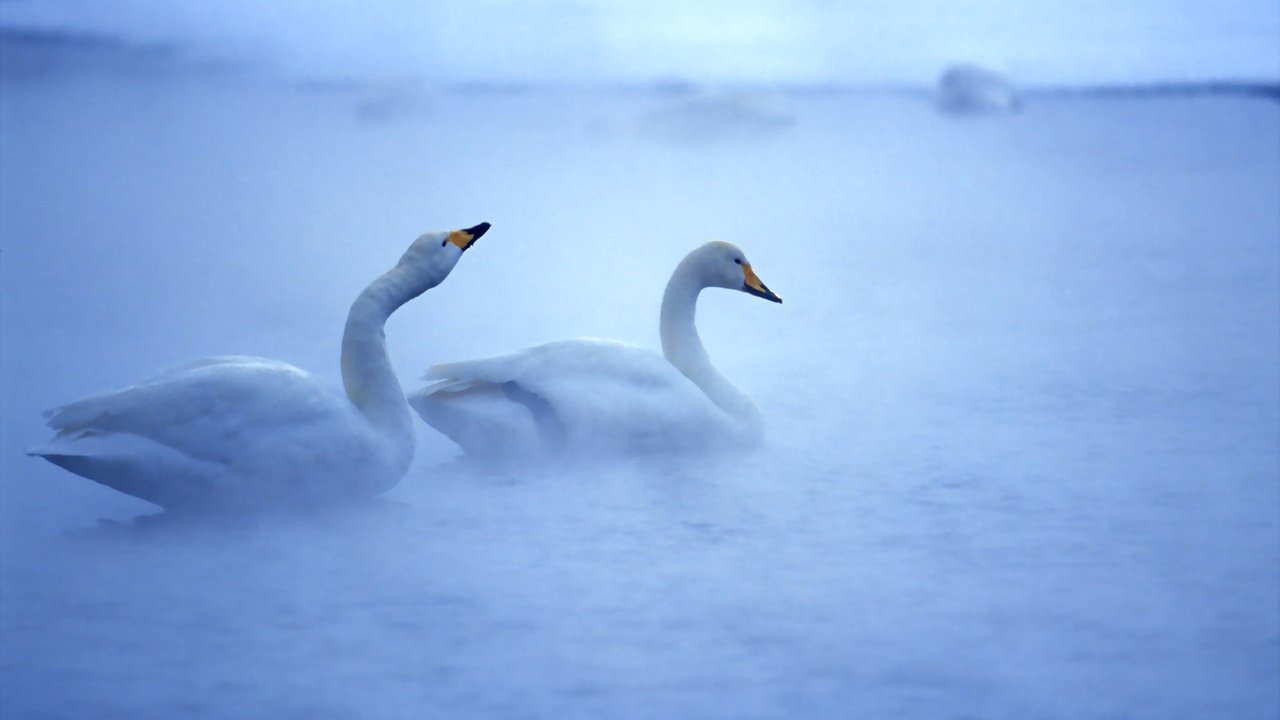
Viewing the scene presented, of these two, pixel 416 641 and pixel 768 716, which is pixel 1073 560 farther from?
pixel 416 641

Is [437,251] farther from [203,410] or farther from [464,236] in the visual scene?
[203,410]

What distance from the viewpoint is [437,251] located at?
3.18 m

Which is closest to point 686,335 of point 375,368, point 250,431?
point 375,368

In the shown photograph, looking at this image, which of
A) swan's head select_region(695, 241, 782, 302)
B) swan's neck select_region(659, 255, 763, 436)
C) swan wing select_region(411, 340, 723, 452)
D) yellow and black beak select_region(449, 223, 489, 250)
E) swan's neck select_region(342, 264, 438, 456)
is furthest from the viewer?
swan's head select_region(695, 241, 782, 302)

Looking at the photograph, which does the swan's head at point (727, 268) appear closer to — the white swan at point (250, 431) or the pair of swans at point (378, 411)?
the pair of swans at point (378, 411)

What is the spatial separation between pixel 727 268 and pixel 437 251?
1002mm

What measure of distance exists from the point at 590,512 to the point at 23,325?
2277mm

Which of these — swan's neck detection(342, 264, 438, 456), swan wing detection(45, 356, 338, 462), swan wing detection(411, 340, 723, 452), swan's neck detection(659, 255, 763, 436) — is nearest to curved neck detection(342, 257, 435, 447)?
swan's neck detection(342, 264, 438, 456)

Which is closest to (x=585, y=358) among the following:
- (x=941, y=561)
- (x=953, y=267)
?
(x=941, y=561)

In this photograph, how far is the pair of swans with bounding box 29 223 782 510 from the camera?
2.82 meters

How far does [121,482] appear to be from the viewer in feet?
9.23

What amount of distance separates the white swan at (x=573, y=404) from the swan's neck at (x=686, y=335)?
19 cm

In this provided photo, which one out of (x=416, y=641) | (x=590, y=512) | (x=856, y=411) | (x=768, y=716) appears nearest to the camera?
(x=768, y=716)

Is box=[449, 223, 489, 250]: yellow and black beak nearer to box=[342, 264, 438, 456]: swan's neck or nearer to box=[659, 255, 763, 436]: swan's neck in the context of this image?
box=[342, 264, 438, 456]: swan's neck
